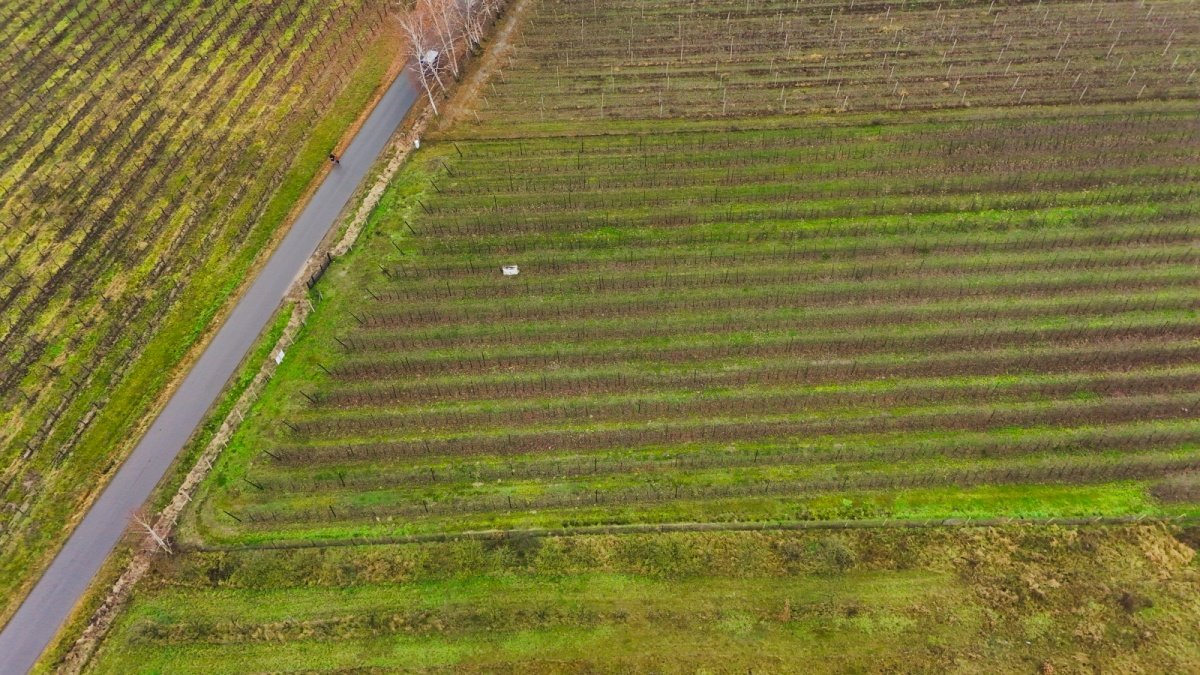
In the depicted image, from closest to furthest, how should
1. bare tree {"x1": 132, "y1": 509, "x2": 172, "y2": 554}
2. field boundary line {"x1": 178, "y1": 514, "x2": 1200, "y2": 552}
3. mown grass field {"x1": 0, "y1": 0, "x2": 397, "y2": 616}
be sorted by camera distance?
1. bare tree {"x1": 132, "y1": 509, "x2": 172, "y2": 554}
2. field boundary line {"x1": 178, "y1": 514, "x2": 1200, "y2": 552}
3. mown grass field {"x1": 0, "y1": 0, "x2": 397, "y2": 616}

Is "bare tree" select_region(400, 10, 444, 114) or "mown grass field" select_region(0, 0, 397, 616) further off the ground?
"bare tree" select_region(400, 10, 444, 114)

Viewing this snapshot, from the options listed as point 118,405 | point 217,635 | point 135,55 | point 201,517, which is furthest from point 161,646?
point 135,55

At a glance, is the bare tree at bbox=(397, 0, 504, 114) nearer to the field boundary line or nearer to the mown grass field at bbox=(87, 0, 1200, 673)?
the mown grass field at bbox=(87, 0, 1200, 673)

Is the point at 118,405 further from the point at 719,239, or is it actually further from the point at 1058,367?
the point at 1058,367

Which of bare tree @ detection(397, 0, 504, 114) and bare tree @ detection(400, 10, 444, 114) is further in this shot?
bare tree @ detection(397, 0, 504, 114)

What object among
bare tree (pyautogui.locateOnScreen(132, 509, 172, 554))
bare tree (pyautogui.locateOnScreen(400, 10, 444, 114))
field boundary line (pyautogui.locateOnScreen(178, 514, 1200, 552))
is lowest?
bare tree (pyautogui.locateOnScreen(132, 509, 172, 554))

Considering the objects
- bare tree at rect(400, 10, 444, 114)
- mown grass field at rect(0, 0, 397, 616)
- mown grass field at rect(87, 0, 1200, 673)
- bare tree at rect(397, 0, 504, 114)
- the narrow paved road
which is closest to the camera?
mown grass field at rect(87, 0, 1200, 673)

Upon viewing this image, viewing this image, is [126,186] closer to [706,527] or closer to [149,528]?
[149,528]

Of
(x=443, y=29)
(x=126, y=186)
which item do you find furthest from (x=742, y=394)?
(x=126, y=186)

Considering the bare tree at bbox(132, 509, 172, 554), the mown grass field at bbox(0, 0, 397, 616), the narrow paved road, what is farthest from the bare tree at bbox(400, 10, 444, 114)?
the bare tree at bbox(132, 509, 172, 554)
